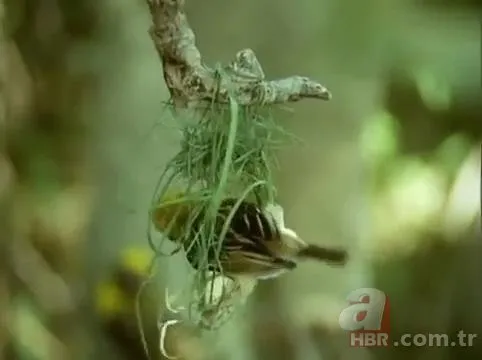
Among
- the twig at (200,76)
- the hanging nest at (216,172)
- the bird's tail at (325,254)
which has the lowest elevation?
the bird's tail at (325,254)

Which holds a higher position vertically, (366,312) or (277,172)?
(277,172)

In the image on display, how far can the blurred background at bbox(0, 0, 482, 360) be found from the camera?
2.52 ft

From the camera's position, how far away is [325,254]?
2.59 ft

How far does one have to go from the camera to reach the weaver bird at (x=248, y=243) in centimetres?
79

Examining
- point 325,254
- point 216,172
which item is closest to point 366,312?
point 325,254

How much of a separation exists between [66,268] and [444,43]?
0.40 meters

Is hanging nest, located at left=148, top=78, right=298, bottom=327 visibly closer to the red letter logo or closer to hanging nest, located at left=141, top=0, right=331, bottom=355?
hanging nest, located at left=141, top=0, right=331, bottom=355

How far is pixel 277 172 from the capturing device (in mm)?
797

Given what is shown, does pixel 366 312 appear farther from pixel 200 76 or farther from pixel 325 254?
pixel 200 76

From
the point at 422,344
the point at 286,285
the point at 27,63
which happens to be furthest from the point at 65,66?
the point at 422,344

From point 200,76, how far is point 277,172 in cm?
11

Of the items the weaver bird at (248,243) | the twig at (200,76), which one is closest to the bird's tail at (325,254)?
the weaver bird at (248,243)

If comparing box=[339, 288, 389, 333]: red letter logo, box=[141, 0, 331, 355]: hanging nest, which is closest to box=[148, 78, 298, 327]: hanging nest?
box=[141, 0, 331, 355]: hanging nest

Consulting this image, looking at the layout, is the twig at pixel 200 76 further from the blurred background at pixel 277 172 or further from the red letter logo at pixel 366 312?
the red letter logo at pixel 366 312
